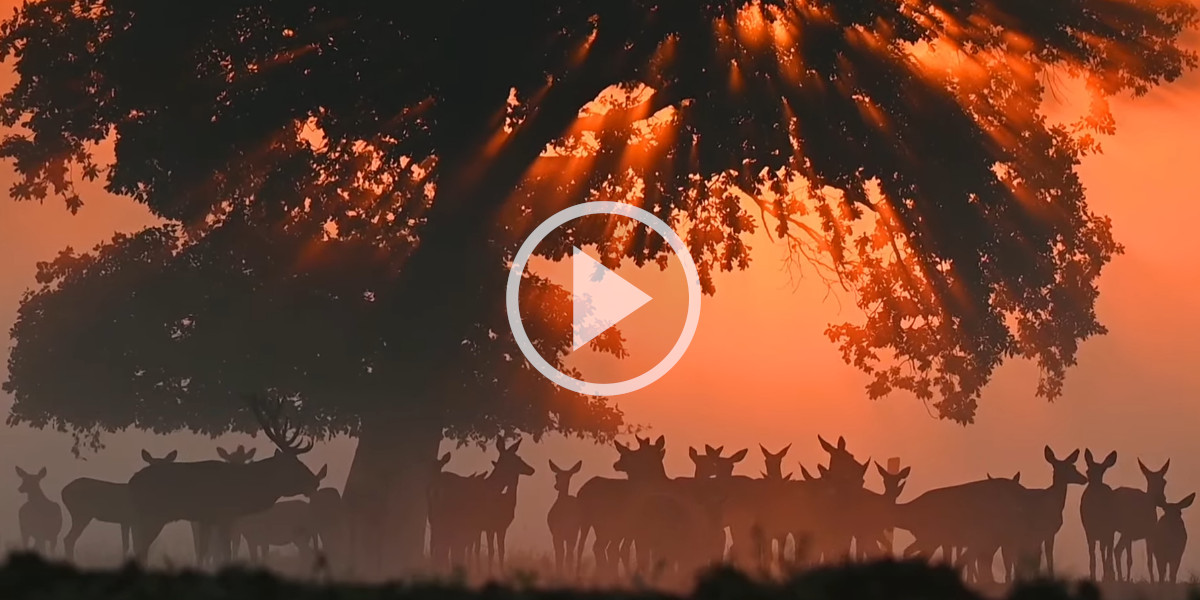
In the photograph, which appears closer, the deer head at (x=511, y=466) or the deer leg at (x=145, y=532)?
the deer head at (x=511, y=466)

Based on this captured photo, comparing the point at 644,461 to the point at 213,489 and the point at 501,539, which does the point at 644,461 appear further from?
the point at 213,489

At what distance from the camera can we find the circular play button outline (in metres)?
23.6

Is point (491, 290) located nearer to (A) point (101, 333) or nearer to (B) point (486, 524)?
(B) point (486, 524)

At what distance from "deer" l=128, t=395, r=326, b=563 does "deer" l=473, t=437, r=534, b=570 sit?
8.76 ft

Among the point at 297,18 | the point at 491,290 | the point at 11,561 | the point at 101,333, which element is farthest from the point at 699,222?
the point at 11,561

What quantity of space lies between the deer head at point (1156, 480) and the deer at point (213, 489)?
12.4 m

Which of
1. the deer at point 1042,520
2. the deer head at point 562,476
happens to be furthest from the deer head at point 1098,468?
A: the deer head at point 562,476

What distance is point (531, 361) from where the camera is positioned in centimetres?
2589

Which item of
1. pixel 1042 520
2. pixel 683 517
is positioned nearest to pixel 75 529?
pixel 683 517

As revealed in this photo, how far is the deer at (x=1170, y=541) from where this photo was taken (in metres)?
21.4

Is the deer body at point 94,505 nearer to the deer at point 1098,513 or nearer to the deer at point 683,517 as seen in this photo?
the deer at point 683,517

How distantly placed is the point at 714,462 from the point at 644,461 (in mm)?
1058

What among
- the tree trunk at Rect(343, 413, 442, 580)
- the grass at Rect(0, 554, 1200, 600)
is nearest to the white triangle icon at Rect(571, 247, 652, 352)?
the tree trunk at Rect(343, 413, 442, 580)

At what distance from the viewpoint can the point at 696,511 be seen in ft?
67.7
